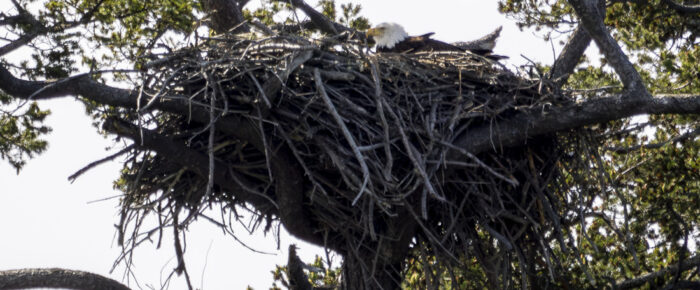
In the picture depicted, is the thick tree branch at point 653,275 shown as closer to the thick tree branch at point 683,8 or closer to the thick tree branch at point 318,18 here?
the thick tree branch at point 683,8

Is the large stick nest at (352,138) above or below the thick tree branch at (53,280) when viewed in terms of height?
above

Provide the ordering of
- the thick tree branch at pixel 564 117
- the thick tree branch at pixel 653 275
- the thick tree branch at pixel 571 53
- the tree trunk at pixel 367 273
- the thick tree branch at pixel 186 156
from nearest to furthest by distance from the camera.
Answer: the thick tree branch at pixel 186 156 < the thick tree branch at pixel 564 117 < the tree trunk at pixel 367 273 < the thick tree branch at pixel 653 275 < the thick tree branch at pixel 571 53

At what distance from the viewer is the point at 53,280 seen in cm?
536

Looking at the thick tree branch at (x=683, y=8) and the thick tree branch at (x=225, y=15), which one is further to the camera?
the thick tree branch at (x=225, y=15)

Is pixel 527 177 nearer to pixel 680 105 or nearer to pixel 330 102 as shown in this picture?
pixel 680 105

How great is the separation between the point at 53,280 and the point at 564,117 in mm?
3146

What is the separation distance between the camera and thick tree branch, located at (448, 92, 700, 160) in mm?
5215

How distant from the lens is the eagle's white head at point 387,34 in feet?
24.3

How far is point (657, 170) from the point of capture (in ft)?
22.0

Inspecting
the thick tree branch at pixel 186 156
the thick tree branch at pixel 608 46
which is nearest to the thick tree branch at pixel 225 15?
the thick tree branch at pixel 186 156

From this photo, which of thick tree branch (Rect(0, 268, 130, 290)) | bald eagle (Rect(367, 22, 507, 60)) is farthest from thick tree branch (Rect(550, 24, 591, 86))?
thick tree branch (Rect(0, 268, 130, 290))

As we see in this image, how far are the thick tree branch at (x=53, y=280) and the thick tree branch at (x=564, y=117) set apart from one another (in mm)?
2197

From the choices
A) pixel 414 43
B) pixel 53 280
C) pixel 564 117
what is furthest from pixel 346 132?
pixel 414 43

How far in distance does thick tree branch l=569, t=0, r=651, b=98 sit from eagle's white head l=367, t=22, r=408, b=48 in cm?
226
